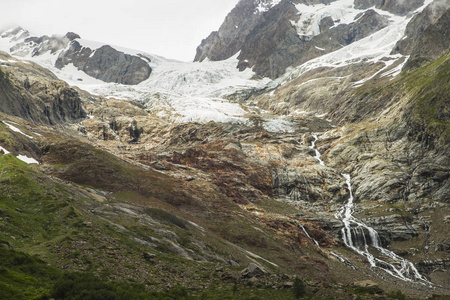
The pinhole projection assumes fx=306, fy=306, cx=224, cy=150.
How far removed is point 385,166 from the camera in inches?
4109

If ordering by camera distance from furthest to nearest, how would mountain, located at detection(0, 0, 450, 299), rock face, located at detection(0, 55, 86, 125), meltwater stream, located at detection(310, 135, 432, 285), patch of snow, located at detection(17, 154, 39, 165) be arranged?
1. rock face, located at detection(0, 55, 86, 125)
2. meltwater stream, located at detection(310, 135, 432, 285)
3. patch of snow, located at detection(17, 154, 39, 165)
4. mountain, located at detection(0, 0, 450, 299)

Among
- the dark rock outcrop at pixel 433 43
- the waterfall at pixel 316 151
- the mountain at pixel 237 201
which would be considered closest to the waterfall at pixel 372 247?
the mountain at pixel 237 201

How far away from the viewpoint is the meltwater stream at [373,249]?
2596 inches

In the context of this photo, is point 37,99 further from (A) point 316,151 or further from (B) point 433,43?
(B) point 433,43

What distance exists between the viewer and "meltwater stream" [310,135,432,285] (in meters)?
65.9

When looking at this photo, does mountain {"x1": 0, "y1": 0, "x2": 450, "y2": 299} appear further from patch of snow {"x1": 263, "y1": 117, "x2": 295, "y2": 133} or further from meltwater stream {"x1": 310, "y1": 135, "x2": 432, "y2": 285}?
patch of snow {"x1": 263, "y1": 117, "x2": 295, "y2": 133}

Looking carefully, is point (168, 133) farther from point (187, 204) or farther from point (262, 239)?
point (262, 239)

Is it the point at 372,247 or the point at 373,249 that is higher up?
the point at 372,247

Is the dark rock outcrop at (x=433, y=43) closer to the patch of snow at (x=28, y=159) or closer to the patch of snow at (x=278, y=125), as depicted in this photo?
the patch of snow at (x=278, y=125)

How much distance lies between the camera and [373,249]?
76.4m

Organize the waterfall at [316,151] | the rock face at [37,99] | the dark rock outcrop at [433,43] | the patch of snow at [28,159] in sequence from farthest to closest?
1. the dark rock outcrop at [433,43]
2. the waterfall at [316,151]
3. the rock face at [37,99]
4. the patch of snow at [28,159]

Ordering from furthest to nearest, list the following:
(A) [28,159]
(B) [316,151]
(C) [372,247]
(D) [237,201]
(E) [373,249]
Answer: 1. (B) [316,151]
2. (D) [237,201]
3. (C) [372,247]
4. (E) [373,249]
5. (A) [28,159]

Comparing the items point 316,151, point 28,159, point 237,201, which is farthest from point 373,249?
point 28,159

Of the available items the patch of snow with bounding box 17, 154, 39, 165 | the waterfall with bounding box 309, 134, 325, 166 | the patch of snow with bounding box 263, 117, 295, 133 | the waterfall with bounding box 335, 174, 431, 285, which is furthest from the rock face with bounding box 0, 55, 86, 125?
the waterfall with bounding box 335, 174, 431, 285
